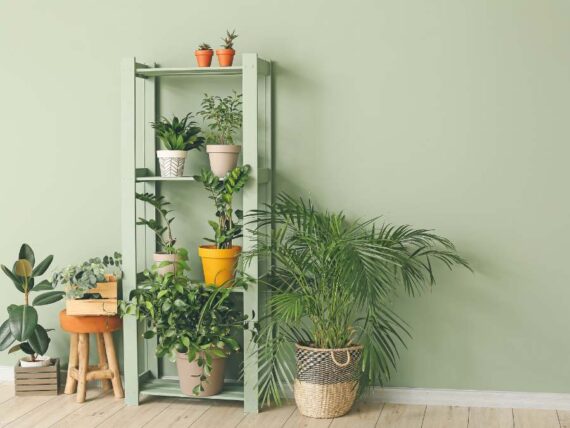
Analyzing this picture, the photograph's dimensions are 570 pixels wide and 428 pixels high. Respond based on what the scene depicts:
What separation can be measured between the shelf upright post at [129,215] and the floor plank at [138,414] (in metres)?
0.06

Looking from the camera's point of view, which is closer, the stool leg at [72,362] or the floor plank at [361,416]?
the floor plank at [361,416]

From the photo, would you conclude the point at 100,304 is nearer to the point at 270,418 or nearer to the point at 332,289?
the point at 270,418

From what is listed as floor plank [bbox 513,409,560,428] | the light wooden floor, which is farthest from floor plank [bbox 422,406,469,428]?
floor plank [bbox 513,409,560,428]

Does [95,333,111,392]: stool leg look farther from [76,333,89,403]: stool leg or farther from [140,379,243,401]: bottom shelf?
[140,379,243,401]: bottom shelf

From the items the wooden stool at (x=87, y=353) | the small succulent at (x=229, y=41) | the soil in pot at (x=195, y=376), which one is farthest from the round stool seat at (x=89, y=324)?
the small succulent at (x=229, y=41)

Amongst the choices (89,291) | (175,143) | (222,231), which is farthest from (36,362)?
(175,143)

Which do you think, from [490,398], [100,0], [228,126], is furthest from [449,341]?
[100,0]

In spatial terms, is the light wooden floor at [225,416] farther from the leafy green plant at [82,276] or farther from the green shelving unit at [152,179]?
the leafy green plant at [82,276]

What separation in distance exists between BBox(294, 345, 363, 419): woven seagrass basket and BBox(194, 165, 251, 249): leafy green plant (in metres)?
0.60

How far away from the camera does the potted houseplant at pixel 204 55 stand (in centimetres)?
390

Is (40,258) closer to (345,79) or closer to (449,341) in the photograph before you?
(345,79)

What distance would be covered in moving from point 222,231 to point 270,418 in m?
0.87

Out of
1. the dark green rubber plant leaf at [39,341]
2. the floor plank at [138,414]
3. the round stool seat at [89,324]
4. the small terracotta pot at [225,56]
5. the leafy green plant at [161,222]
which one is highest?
the small terracotta pot at [225,56]

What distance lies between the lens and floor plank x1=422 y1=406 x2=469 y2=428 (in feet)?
12.2
